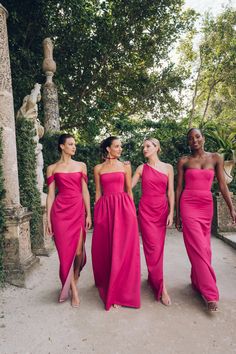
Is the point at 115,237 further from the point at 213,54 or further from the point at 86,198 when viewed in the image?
the point at 213,54

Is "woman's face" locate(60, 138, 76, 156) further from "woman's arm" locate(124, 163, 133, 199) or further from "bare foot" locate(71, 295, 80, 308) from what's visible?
"bare foot" locate(71, 295, 80, 308)

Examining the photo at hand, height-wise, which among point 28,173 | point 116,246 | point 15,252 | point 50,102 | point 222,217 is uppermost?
point 50,102

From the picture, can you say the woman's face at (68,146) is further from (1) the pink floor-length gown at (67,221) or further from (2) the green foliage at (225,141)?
(2) the green foliage at (225,141)

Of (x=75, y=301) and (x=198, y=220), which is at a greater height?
(x=198, y=220)

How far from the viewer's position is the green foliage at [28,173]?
5410 mm

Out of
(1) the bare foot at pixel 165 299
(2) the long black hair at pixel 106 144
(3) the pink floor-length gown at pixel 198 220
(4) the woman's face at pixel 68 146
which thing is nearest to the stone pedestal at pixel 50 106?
(4) the woman's face at pixel 68 146

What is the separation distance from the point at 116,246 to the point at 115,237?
0.10 m

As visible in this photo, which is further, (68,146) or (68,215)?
(68,146)

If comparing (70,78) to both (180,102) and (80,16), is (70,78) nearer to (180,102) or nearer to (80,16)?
(80,16)

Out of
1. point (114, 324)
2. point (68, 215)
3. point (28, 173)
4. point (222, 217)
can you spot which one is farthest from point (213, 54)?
point (114, 324)

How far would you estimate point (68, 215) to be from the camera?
11.1 feet

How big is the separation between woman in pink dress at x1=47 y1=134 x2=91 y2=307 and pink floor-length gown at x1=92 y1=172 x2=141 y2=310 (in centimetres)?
23

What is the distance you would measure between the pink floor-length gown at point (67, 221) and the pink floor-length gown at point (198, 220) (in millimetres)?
1294

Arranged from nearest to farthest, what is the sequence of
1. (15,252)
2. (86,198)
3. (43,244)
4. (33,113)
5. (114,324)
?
(114,324) < (86,198) < (15,252) < (43,244) < (33,113)
